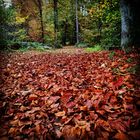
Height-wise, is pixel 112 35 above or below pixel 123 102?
above

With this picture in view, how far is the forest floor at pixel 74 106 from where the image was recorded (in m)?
2.64

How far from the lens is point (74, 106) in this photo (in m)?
3.21

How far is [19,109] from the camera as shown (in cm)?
334

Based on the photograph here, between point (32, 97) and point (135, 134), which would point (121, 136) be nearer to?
point (135, 134)

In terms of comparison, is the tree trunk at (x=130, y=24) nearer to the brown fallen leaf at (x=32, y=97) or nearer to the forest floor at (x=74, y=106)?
the forest floor at (x=74, y=106)

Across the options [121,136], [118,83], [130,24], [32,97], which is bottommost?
[121,136]

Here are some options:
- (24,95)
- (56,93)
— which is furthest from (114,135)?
(24,95)

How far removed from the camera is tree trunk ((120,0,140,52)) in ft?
23.5

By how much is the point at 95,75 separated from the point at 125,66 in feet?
2.43

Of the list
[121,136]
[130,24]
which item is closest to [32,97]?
[121,136]

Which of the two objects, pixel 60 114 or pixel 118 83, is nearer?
pixel 60 114

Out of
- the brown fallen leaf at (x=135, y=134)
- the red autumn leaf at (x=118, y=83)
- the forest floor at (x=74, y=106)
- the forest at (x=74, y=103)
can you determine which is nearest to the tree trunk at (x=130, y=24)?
the forest at (x=74, y=103)

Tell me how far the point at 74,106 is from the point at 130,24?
5042 mm

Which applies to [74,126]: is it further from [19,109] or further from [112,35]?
[112,35]
